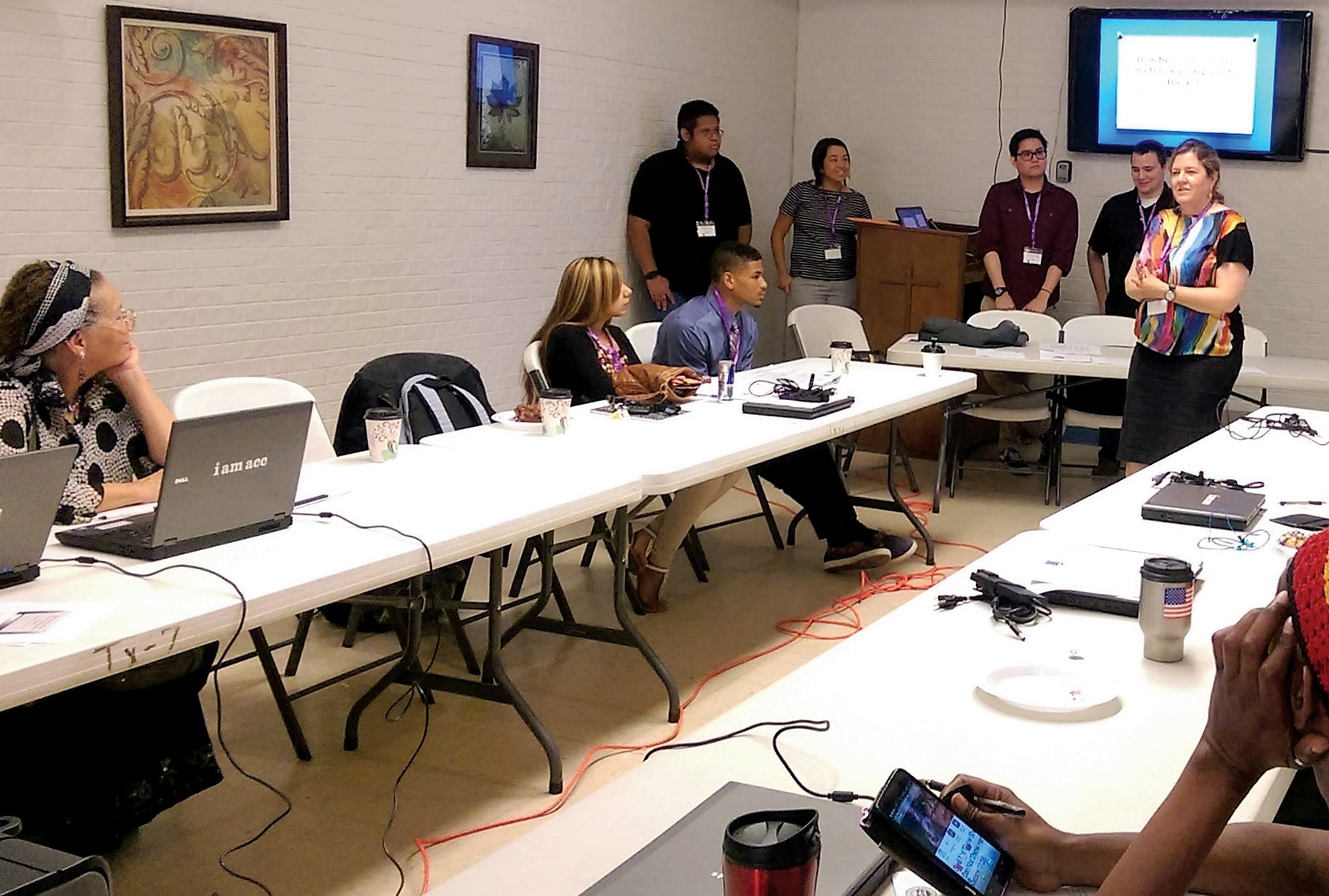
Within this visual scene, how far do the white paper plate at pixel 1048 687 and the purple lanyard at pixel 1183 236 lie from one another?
2.94m

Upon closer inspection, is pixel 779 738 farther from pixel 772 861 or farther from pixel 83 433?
pixel 83 433

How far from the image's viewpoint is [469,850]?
3.03 m

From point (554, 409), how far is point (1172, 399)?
7.59 ft

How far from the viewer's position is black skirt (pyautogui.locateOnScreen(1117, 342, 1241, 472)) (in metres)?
4.79

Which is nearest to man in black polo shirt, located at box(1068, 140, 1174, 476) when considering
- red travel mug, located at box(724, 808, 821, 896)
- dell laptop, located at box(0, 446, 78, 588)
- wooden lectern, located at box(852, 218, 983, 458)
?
wooden lectern, located at box(852, 218, 983, 458)

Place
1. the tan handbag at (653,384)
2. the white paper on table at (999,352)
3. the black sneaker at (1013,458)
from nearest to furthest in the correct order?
the tan handbag at (653,384), the white paper on table at (999,352), the black sneaker at (1013,458)

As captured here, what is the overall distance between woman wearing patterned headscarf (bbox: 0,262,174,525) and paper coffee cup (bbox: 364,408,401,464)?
48 centimetres

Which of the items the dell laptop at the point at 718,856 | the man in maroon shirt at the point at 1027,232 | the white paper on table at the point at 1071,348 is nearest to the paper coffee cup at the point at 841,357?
the white paper on table at the point at 1071,348

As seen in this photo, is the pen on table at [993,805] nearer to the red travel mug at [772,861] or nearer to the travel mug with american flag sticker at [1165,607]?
the red travel mug at [772,861]

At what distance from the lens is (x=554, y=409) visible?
3799 mm

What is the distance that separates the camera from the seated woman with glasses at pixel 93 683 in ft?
8.71

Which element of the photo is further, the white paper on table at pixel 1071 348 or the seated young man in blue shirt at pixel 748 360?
the white paper on table at pixel 1071 348

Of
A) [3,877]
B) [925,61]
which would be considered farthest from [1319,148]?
[3,877]

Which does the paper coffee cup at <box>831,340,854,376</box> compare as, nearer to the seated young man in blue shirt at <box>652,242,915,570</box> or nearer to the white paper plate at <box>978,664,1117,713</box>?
the seated young man in blue shirt at <box>652,242,915,570</box>
